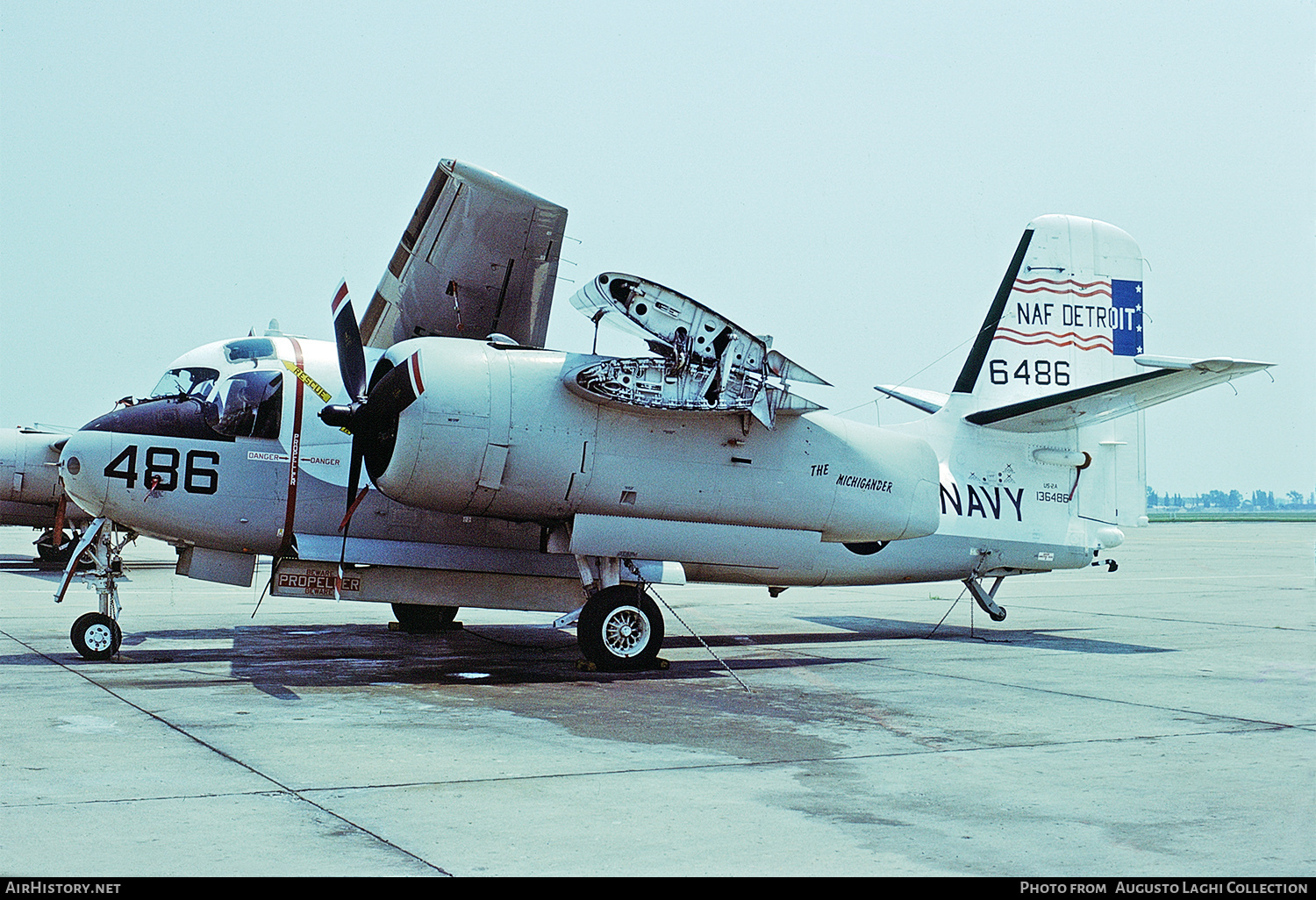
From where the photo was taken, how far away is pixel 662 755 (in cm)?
784

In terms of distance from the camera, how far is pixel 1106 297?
17344mm

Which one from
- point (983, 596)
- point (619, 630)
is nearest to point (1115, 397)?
point (983, 596)

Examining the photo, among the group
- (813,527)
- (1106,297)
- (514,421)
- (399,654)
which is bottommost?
(399,654)

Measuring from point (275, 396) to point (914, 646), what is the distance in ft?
27.6

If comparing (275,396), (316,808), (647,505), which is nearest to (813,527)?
(647,505)

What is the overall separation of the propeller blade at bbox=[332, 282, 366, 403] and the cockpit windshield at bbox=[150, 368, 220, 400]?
5.78 feet

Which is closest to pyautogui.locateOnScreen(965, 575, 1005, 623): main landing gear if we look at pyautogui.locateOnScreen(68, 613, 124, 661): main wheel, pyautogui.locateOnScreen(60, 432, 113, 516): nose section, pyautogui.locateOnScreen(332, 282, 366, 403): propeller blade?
pyautogui.locateOnScreen(332, 282, 366, 403): propeller blade

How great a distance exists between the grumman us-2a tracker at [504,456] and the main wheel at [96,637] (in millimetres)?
24

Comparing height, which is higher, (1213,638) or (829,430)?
(829,430)

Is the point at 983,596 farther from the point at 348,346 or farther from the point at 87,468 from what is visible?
the point at 87,468

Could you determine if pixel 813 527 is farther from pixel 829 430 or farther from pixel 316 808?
pixel 316 808

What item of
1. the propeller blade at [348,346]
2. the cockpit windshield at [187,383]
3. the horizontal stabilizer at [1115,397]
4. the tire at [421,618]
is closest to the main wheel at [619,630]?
the propeller blade at [348,346]

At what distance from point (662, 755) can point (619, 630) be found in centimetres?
458

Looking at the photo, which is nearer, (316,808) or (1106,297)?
(316,808)
